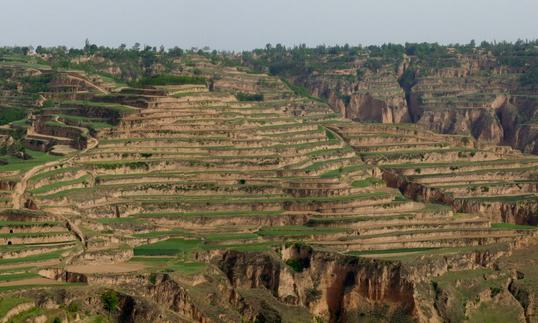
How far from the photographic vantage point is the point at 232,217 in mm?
66125

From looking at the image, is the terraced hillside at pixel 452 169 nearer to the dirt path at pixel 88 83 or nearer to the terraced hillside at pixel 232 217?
the terraced hillside at pixel 232 217

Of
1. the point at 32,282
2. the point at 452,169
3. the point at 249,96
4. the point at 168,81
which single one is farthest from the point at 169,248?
the point at 249,96

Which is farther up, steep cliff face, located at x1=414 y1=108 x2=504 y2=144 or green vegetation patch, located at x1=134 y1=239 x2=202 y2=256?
green vegetation patch, located at x1=134 y1=239 x2=202 y2=256

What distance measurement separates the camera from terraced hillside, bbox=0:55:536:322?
56188 mm

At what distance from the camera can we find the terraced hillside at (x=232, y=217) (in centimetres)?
5619

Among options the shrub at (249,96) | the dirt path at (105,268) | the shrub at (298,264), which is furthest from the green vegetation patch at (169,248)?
the shrub at (249,96)

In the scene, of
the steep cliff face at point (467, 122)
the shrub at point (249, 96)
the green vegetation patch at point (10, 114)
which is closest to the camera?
the green vegetation patch at point (10, 114)

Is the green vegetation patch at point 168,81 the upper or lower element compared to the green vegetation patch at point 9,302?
upper

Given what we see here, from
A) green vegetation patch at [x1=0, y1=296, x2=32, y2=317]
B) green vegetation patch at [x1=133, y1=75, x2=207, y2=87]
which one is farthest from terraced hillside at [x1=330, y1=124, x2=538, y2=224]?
green vegetation patch at [x1=0, y1=296, x2=32, y2=317]

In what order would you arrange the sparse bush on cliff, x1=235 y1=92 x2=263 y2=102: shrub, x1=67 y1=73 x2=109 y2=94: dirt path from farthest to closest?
x1=235 y1=92 x2=263 y2=102: shrub < x1=67 y1=73 x2=109 y2=94: dirt path < the sparse bush on cliff

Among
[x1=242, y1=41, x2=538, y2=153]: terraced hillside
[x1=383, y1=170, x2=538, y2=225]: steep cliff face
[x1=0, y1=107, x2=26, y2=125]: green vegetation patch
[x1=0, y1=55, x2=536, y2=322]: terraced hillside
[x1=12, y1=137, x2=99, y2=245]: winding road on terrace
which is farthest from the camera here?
[x1=242, y1=41, x2=538, y2=153]: terraced hillside

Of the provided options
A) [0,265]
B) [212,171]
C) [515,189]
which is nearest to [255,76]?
[515,189]

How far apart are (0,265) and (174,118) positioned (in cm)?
2580

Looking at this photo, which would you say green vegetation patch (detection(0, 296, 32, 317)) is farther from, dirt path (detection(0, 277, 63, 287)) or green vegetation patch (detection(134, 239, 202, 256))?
green vegetation patch (detection(134, 239, 202, 256))
